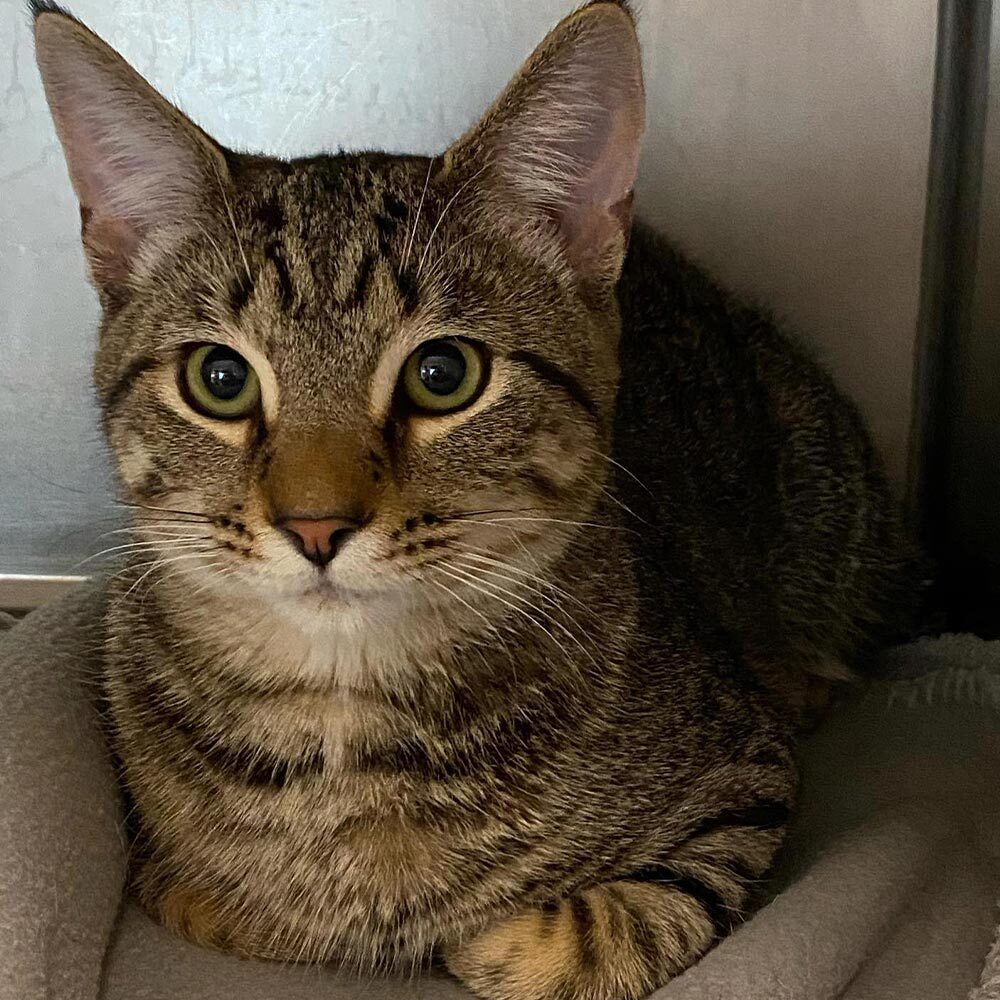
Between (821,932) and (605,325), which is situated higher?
(605,325)

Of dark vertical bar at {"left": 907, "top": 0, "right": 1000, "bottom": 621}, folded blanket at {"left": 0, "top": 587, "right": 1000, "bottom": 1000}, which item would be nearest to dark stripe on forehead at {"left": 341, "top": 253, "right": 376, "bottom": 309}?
folded blanket at {"left": 0, "top": 587, "right": 1000, "bottom": 1000}

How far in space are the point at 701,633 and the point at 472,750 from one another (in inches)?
12.9

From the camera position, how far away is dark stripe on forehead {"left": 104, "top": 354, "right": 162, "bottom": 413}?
1050mm

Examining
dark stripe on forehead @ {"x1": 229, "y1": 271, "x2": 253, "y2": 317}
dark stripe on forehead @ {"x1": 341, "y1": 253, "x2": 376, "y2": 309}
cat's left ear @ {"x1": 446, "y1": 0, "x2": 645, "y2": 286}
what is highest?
cat's left ear @ {"x1": 446, "y1": 0, "x2": 645, "y2": 286}

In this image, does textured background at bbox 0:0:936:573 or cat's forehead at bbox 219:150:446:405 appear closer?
cat's forehead at bbox 219:150:446:405

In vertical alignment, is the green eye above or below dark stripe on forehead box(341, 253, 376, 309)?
below

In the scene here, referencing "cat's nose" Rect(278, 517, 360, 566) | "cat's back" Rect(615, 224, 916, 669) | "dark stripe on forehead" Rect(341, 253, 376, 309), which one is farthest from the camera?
"cat's back" Rect(615, 224, 916, 669)

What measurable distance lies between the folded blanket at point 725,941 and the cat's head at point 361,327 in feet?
0.75

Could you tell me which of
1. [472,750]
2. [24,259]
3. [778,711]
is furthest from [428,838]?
[24,259]

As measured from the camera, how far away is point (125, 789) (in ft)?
3.96

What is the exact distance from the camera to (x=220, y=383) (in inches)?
39.7

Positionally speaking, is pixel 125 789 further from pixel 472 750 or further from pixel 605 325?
pixel 605 325

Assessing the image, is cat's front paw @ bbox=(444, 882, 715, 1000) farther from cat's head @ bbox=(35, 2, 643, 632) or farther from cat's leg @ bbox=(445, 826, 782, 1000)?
cat's head @ bbox=(35, 2, 643, 632)

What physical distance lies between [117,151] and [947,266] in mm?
1204
